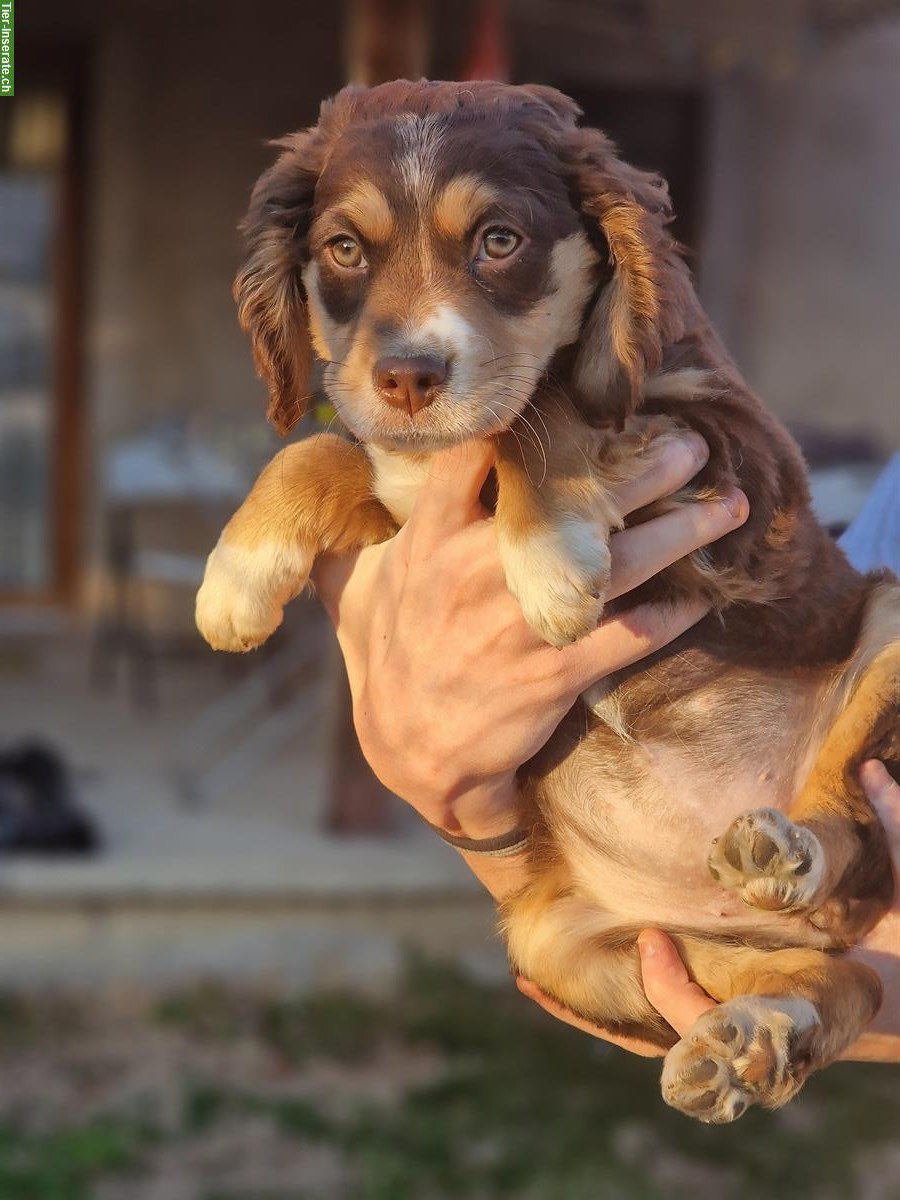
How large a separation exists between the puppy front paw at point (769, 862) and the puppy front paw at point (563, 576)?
36 centimetres

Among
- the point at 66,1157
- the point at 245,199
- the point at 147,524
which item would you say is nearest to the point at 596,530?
the point at 66,1157

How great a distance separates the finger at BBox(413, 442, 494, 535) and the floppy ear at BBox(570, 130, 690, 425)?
0.18 metres

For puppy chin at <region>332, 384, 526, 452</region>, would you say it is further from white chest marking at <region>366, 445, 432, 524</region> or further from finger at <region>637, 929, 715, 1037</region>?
finger at <region>637, 929, 715, 1037</region>

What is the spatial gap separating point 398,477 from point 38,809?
16.1 feet

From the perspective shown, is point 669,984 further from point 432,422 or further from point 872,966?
point 432,422

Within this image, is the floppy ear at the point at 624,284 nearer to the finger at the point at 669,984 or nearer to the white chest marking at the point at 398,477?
the white chest marking at the point at 398,477

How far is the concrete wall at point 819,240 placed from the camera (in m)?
9.60

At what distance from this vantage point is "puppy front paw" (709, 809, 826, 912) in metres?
2.34

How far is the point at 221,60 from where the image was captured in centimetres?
1002

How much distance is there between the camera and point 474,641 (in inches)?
99.7

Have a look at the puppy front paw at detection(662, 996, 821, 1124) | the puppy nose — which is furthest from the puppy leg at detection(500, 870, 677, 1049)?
the puppy nose

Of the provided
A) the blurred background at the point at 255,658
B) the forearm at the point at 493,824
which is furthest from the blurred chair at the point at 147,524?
the forearm at the point at 493,824

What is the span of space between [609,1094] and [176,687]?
422 centimetres

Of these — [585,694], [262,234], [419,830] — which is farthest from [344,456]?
[419,830]
